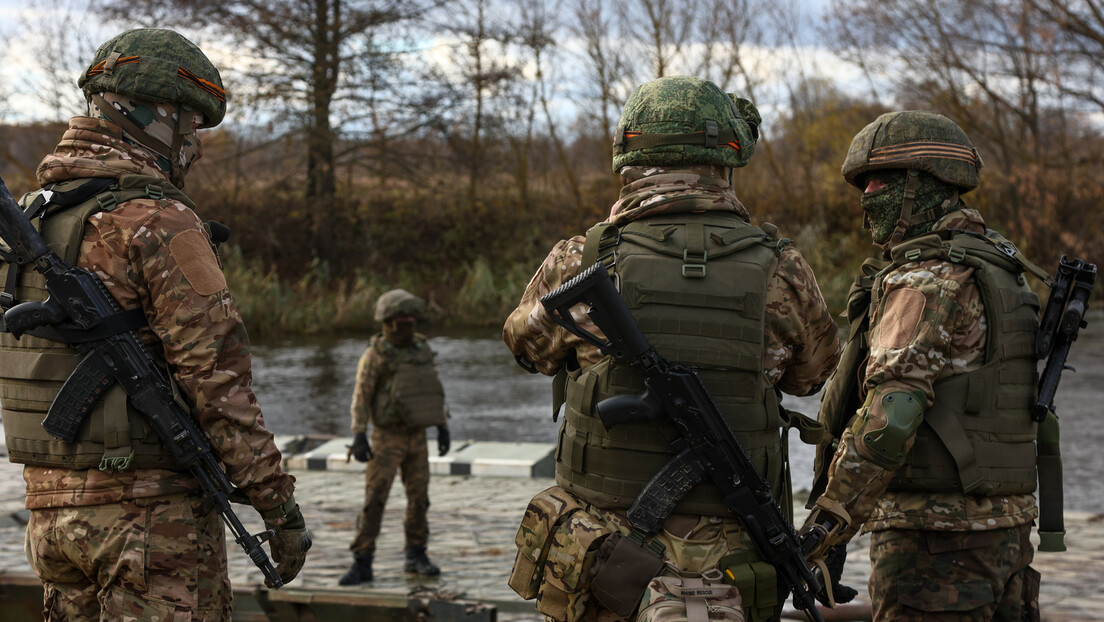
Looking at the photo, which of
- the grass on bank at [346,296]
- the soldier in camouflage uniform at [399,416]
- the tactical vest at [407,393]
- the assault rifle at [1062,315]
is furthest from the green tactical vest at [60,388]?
the grass on bank at [346,296]

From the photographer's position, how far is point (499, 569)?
6438 mm

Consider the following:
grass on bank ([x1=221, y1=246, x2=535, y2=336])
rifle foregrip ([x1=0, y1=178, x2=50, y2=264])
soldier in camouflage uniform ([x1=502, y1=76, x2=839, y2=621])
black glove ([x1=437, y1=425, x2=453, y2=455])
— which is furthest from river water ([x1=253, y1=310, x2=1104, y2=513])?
rifle foregrip ([x1=0, y1=178, x2=50, y2=264])

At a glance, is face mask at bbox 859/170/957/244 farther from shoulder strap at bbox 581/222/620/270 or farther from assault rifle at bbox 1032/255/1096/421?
shoulder strap at bbox 581/222/620/270

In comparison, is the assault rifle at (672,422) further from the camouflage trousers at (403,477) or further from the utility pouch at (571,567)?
the camouflage trousers at (403,477)

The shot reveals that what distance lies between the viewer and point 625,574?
2.86m

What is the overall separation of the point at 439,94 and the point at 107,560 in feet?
65.3

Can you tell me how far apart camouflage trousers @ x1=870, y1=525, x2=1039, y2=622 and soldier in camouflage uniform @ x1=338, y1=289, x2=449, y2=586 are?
364cm

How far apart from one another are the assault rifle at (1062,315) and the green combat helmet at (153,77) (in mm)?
2935

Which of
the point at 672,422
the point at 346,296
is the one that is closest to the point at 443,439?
the point at 672,422

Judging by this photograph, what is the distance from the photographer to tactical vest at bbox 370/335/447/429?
6.71m

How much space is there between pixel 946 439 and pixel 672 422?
41.9 inches

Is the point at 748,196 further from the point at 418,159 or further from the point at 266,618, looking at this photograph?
the point at 266,618

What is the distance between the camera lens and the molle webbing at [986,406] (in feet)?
11.0

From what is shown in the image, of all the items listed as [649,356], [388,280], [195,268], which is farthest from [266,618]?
[388,280]
